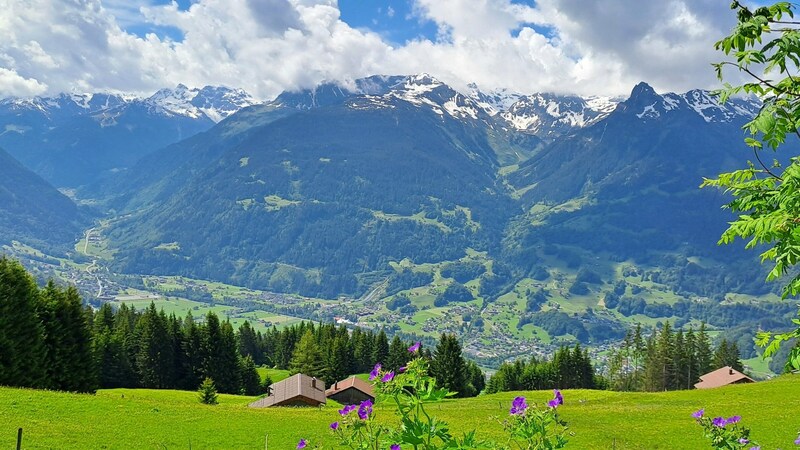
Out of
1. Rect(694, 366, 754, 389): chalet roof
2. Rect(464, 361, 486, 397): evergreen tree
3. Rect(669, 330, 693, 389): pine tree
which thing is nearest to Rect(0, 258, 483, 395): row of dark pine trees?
Rect(464, 361, 486, 397): evergreen tree

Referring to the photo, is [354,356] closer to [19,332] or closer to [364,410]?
[19,332]

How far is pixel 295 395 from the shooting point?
7025cm

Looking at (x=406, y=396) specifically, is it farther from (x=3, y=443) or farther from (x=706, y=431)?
(x=3, y=443)

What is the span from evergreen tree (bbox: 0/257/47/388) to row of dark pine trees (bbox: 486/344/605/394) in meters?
93.3

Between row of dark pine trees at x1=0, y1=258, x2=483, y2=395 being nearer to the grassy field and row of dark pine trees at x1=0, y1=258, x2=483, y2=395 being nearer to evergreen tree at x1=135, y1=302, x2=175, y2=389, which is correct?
evergreen tree at x1=135, y1=302, x2=175, y2=389

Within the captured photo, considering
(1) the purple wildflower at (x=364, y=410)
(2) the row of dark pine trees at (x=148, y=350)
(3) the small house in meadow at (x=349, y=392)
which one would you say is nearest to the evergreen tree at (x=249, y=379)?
(2) the row of dark pine trees at (x=148, y=350)

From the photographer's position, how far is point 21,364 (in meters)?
46.1

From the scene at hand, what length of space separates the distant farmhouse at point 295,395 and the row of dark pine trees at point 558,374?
58.6 m

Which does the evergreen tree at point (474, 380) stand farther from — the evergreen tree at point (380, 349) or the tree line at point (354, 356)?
the evergreen tree at point (380, 349)

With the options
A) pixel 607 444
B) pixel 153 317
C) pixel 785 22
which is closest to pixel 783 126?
pixel 785 22

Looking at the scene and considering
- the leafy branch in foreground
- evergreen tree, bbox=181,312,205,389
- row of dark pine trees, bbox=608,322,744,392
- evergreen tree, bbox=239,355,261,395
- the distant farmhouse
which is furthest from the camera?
row of dark pine trees, bbox=608,322,744,392

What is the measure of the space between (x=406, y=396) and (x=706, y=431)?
16.6 ft

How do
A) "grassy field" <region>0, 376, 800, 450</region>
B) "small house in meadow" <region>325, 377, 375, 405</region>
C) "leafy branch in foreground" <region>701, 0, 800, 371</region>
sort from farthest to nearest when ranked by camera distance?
"small house in meadow" <region>325, 377, 375, 405</region>
"grassy field" <region>0, 376, 800, 450</region>
"leafy branch in foreground" <region>701, 0, 800, 371</region>

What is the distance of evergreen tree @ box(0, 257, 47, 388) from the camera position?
1747 inches
